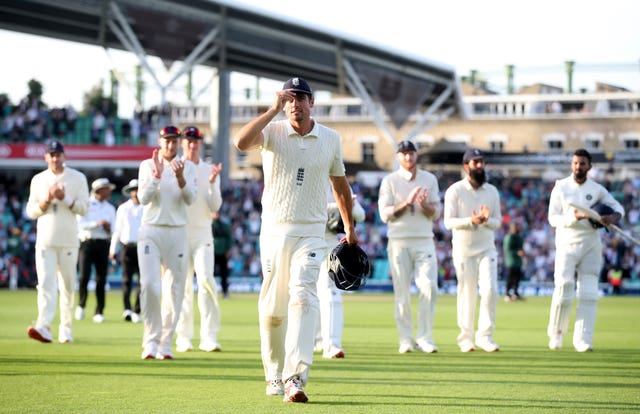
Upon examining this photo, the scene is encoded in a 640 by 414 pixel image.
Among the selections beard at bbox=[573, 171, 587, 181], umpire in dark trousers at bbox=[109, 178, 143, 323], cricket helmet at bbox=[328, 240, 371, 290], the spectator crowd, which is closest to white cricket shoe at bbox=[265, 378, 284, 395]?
cricket helmet at bbox=[328, 240, 371, 290]

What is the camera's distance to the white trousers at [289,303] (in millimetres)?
9234

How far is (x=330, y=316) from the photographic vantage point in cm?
1391

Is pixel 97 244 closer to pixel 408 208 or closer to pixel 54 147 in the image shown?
pixel 54 147

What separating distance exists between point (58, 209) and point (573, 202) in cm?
668

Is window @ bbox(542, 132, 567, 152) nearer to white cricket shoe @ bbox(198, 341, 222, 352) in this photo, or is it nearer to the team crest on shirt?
white cricket shoe @ bbox(198, 341, 222, 352)

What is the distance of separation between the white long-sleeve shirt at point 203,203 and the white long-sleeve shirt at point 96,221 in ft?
20.0

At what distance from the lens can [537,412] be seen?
28.1 feet

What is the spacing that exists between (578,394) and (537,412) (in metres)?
1.30

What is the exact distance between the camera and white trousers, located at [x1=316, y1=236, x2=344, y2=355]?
45.0 feet

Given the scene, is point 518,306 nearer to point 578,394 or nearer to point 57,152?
point 57,152

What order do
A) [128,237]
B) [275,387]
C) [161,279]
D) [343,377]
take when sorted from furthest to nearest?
[128,237], [161,279], [343,377], [275,387]

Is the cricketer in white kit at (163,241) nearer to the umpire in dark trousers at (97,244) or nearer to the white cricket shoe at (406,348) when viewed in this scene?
the white cricket shoe at (406,348)

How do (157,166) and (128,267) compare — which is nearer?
(157,166)

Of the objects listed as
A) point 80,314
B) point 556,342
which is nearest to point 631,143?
point 80,314
